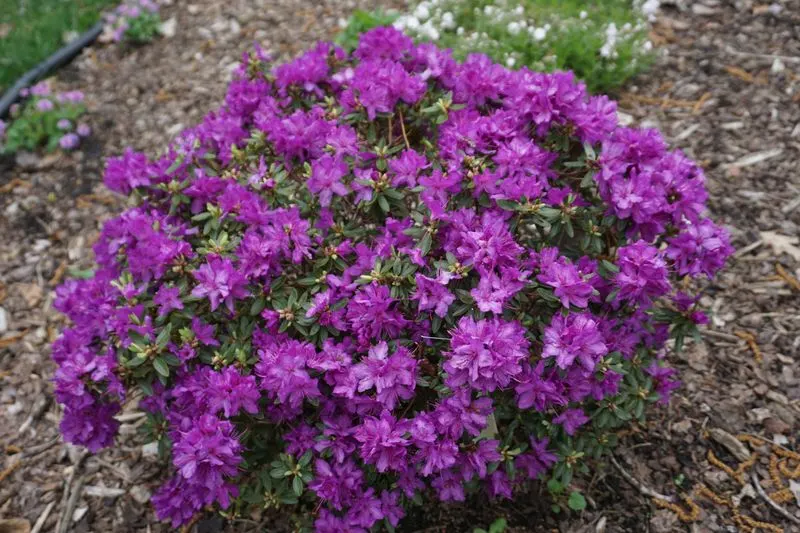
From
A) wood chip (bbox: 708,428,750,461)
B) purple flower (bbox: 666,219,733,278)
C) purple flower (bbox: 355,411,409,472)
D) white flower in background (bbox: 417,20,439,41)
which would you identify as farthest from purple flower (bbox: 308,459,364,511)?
white flower in background (bbox: 417,20,439,41)

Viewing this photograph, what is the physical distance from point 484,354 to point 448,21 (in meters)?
3.30

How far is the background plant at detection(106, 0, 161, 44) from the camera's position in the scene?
5605 mm

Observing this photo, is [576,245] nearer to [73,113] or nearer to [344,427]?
[344,427]

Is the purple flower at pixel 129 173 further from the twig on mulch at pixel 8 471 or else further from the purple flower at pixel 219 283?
the twig on mulch at pixel 8 471

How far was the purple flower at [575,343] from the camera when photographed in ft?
6.69

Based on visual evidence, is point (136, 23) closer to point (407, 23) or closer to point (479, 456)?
point (407, 23)

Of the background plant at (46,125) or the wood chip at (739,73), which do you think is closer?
the wood chip at (739,73)

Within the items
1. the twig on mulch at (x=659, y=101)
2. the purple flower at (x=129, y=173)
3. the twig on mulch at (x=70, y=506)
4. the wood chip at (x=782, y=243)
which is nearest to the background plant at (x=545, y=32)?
the twig on mulch at (x=659, y=101)

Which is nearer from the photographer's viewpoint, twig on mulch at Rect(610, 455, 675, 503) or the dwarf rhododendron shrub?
the dwarf rhododendron shrub

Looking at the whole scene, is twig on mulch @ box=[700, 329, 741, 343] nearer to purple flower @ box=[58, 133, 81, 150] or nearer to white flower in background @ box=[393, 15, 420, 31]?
white flower in background @ box=[393, 15, 420, 31]

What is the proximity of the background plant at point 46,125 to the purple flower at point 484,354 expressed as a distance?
3.80m

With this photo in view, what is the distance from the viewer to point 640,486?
284cm

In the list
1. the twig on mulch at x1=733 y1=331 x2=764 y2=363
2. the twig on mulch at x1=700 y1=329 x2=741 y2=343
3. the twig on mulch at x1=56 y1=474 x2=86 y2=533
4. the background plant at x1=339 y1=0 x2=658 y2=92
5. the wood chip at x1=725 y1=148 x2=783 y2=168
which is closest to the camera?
the twig on mulch at x1=56 y1=474 x2=86 y2=533

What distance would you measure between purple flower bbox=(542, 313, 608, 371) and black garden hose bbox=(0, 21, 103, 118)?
4679 mm
